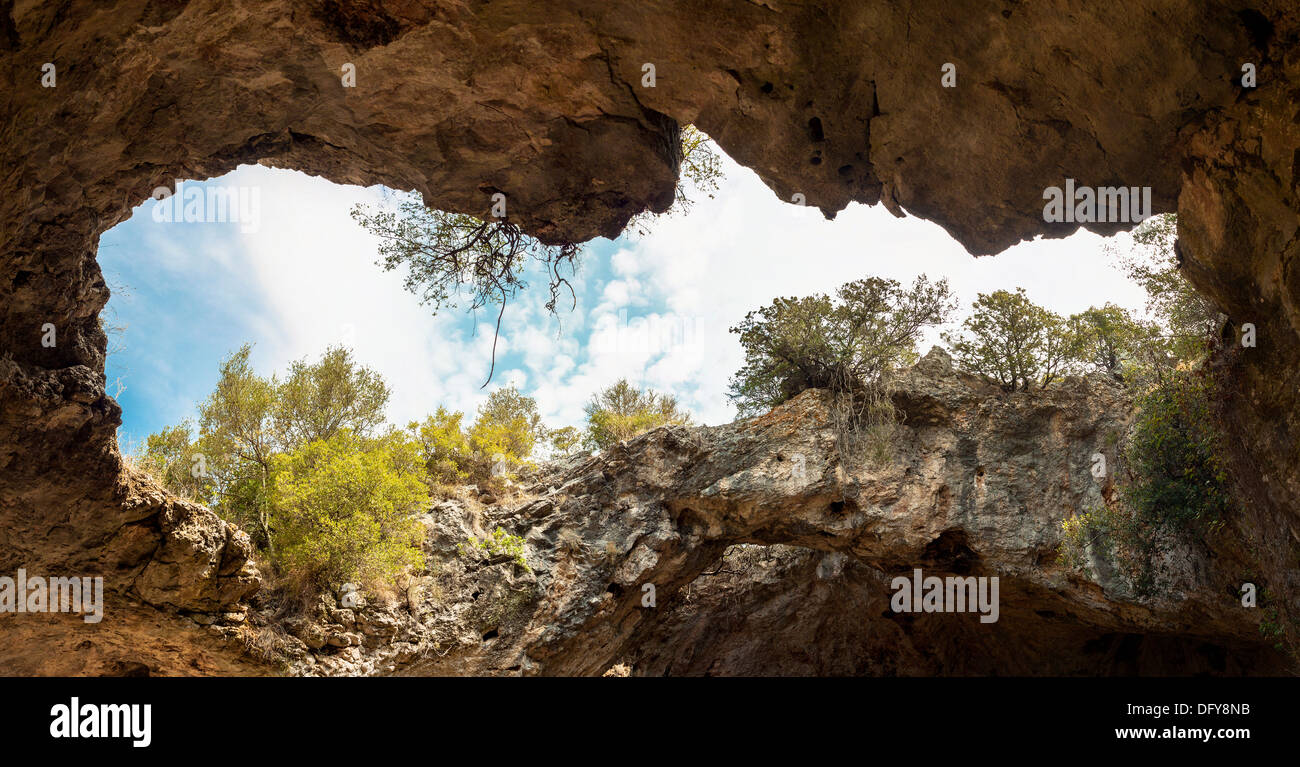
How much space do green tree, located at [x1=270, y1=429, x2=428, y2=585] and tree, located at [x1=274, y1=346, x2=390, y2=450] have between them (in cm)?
273

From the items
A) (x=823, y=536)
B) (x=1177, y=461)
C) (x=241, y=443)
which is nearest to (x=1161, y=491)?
(x=1177, y=461)

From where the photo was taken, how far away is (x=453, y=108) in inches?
300

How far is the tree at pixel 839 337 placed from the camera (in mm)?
15820

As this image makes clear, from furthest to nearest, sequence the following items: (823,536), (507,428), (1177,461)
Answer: (507,428), (823,536), (1177,461)

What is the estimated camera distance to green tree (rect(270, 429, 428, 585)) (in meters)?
10.6

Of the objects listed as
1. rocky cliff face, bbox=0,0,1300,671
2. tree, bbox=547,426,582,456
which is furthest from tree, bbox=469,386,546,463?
rocky cliff face, bbox=0,0,1300,671

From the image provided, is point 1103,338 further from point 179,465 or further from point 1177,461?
point 179,465

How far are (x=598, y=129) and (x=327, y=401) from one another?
10095 mm

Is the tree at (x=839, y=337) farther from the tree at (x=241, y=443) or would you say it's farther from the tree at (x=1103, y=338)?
→ the tree at (x=241, y=443)

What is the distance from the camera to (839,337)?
52.5 feet

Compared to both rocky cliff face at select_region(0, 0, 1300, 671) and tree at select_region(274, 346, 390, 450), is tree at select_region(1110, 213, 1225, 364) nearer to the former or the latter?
rocky cliff face at select_region(0, 0, 1300, 671)

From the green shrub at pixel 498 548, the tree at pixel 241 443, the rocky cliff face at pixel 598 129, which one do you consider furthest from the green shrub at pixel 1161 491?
the tree at pixel 241 443

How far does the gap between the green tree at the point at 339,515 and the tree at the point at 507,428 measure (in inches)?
212

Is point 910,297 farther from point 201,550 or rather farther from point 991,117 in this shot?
point 201,550
